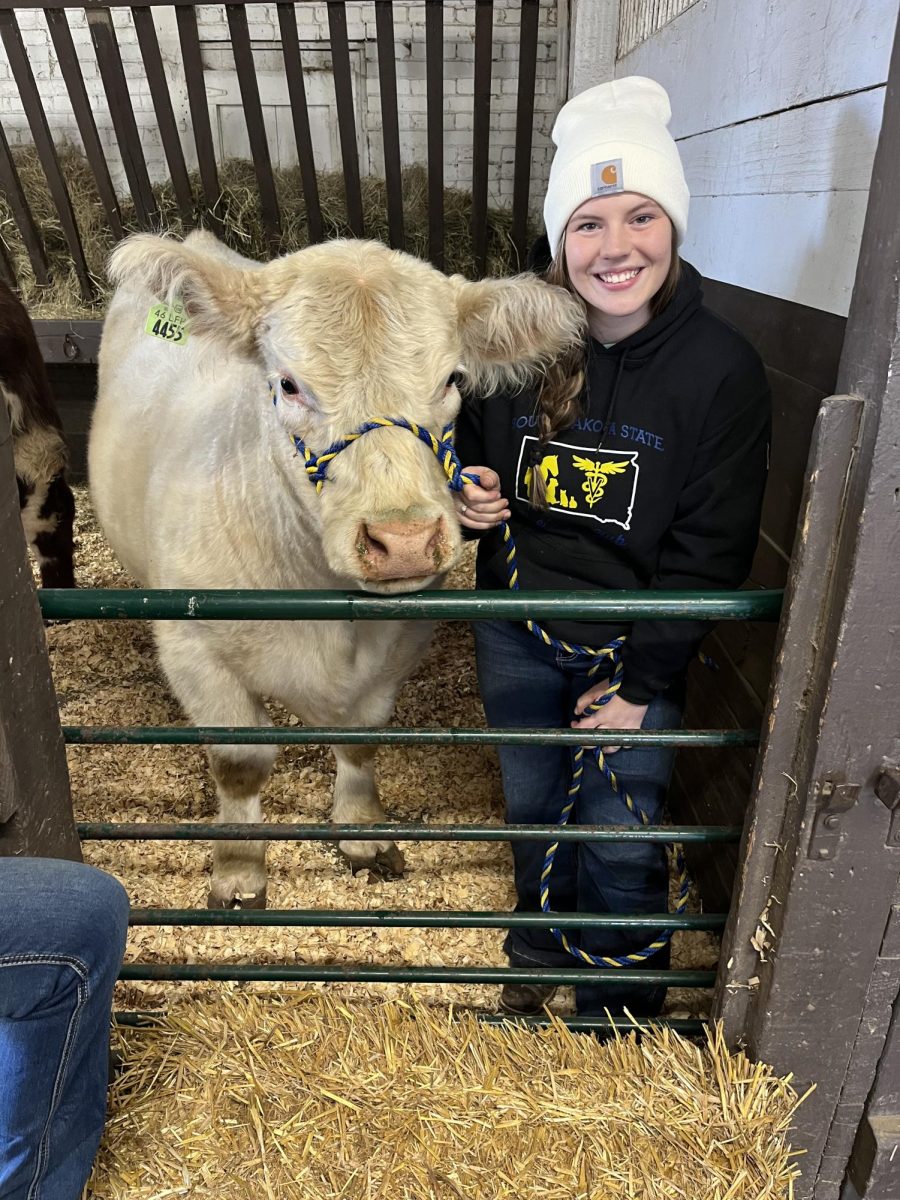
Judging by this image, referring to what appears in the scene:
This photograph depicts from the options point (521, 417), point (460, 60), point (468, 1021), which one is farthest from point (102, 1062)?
point (460, 60)

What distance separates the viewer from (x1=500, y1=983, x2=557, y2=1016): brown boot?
201 centimetres

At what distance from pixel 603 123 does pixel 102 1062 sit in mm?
1718

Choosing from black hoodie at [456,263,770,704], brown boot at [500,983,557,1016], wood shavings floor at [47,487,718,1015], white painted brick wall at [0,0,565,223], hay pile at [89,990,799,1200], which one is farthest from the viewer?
white painted brick wall at [0,0,565,223]

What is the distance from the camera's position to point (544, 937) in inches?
79.8

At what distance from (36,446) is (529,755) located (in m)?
2.64

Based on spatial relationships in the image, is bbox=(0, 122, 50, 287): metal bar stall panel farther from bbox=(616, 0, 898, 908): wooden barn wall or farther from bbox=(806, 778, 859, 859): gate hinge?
bbox=(806, 778, 859, 859): gate hinge

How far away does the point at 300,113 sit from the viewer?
4094mm

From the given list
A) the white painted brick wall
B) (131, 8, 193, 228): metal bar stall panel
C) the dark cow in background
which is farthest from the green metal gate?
the white painted brick wall

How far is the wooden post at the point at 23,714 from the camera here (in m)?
1.14

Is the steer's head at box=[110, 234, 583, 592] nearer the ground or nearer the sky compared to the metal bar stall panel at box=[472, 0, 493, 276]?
nearer the ground

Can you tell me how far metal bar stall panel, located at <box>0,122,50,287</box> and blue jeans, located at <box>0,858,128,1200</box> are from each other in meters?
4.57

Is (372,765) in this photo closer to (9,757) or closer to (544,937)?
(544,937)

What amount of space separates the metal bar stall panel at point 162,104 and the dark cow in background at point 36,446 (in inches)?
54.3

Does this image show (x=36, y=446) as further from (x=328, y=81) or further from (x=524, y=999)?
(x=328, y=81)
